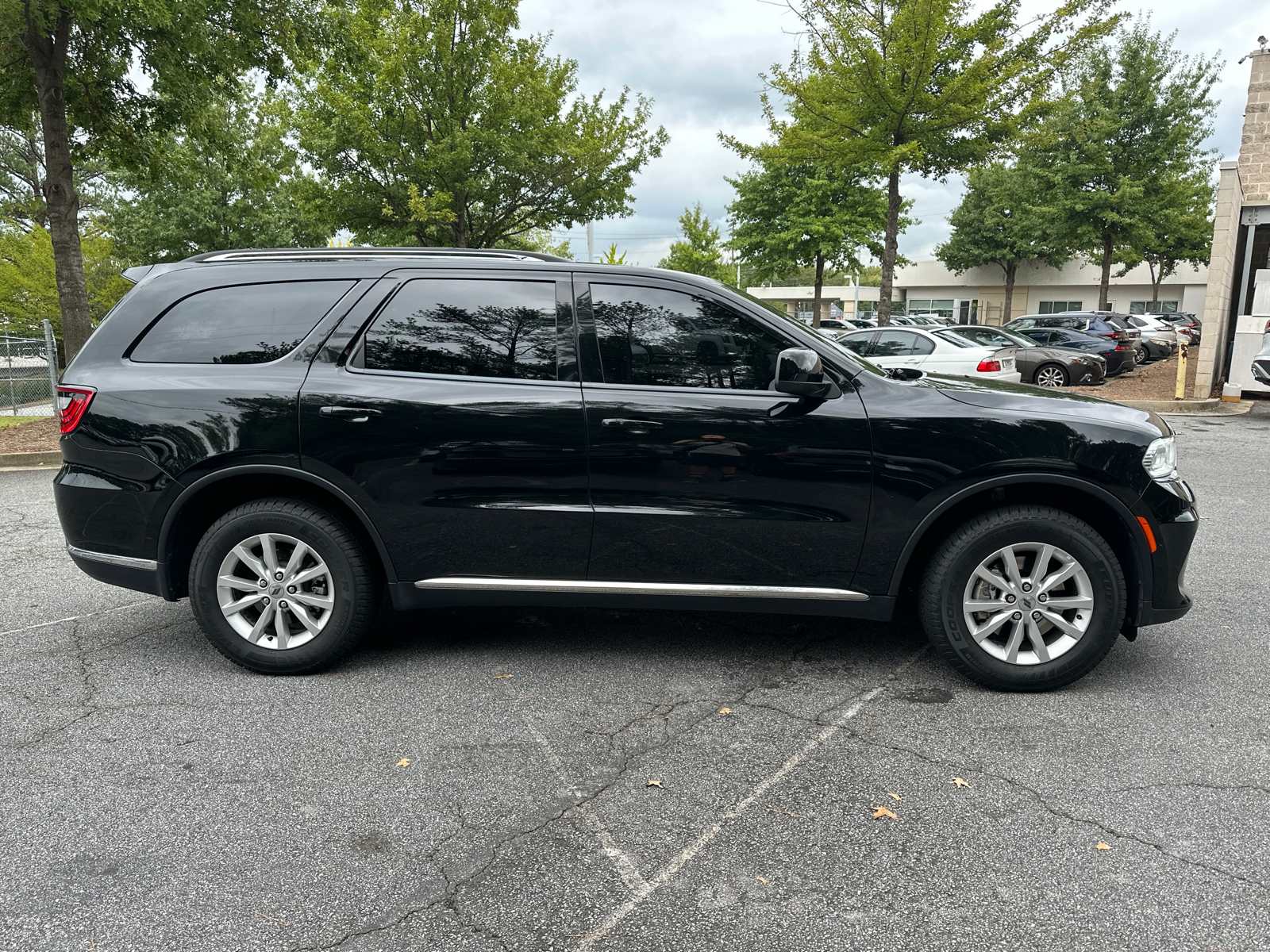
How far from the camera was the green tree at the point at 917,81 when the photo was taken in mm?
16375

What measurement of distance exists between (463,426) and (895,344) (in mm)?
12018

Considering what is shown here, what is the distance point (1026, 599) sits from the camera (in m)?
3.83

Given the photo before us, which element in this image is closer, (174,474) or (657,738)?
(657,738)

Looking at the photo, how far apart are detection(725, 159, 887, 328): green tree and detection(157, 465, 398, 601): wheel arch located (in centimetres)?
2815

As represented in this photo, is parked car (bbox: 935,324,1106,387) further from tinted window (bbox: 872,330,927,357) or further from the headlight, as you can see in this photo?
the headlight

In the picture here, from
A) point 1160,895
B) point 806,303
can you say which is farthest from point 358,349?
point 806,303

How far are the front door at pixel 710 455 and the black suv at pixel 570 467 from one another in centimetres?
1

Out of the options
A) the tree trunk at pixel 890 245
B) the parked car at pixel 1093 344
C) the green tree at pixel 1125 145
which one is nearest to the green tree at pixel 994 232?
the green tree at pixel 1125 145

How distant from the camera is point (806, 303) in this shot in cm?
8812

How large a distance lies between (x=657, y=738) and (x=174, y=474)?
96.5 inches

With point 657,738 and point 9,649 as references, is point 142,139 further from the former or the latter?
point 657,738

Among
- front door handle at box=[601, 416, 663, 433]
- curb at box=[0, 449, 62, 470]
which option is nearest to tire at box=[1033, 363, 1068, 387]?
front door handle at box=[601, 416, 663, 433]

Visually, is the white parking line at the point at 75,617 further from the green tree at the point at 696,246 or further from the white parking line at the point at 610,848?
the green tree at the point at 696,246

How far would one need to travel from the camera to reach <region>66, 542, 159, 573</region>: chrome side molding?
4.10 metres
